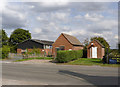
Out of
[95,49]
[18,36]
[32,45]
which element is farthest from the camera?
[18,36]

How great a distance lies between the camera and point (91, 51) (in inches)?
1348

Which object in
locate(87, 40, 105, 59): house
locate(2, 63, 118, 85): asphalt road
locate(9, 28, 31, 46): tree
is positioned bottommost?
locate(2, 63, 118, 85): asphalt road

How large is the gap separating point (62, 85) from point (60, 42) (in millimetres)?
30559

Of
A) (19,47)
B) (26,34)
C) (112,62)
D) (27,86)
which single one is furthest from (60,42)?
(26,34)

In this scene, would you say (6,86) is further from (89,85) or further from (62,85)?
(89,85)

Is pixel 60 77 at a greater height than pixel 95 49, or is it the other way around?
pixel 95 49

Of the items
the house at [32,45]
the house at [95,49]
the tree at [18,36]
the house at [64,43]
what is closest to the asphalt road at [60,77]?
the house at [95,49]

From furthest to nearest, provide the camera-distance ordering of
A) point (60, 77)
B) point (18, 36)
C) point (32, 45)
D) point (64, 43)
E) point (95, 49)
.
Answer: point (18, 36) → point (32, 45) → point (64, 43) → point (95, 49) → point (60, 77)

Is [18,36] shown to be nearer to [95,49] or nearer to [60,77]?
[95,49]

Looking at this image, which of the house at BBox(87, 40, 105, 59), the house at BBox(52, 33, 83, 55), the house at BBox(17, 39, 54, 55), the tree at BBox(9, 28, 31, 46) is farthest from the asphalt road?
the tree at BBox(9, 28, 31, 46)

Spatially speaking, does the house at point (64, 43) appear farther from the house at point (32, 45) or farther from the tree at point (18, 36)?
Answer: the tree at point (18, 36)

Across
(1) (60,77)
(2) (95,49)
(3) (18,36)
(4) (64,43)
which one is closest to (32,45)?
(3) (18,36)

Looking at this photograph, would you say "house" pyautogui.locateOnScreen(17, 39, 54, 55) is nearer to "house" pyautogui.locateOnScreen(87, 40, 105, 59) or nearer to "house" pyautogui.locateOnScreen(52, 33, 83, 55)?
"house" pyautogui.locateOnScreen(52, 33, 83, 55)

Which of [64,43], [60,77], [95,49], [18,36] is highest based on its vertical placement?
[18,36]
